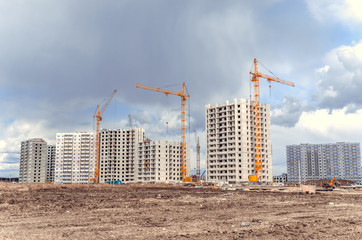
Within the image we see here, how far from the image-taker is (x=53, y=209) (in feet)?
78.5

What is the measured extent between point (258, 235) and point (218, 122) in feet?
432

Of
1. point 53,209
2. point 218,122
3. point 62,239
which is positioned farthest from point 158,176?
point 62,239

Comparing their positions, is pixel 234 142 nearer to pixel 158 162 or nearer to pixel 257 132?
pixel 257 132

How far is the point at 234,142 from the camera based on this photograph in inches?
5423

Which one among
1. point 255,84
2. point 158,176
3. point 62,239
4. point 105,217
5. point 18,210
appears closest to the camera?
point 62,239

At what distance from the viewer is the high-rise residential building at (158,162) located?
176250mm

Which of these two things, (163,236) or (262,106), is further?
Result: (262,106)

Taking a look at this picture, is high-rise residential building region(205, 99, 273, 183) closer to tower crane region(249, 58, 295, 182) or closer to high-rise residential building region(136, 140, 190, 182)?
tower crane region(249, 58, 295, 182)

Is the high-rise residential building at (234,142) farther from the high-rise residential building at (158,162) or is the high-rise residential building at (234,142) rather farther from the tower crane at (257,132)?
the high-rise residential building at (158,162)

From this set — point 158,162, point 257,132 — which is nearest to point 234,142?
point 257,132

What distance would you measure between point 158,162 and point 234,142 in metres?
53.1

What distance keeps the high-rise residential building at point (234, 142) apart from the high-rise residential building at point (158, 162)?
38824 millimetres

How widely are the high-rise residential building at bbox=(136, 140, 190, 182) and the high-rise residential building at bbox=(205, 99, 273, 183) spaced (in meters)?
38.8

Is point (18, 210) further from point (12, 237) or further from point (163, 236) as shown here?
point (163, 236)
